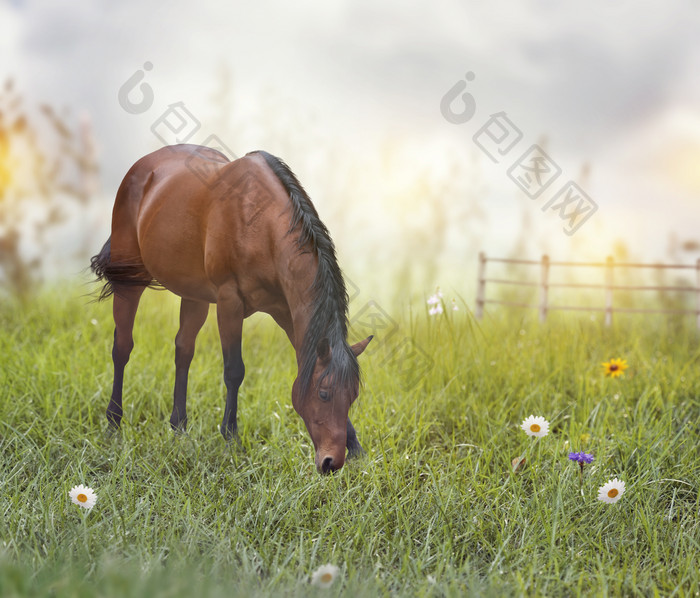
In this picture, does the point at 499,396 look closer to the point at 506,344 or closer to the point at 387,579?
the point at 506,344

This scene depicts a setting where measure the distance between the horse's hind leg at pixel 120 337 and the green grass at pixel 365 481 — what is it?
179mm

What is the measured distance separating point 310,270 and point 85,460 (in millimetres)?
1829

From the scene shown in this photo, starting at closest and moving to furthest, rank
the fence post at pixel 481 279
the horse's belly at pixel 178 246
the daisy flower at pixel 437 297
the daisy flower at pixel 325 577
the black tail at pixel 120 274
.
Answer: the daisy flower at pixel 325 577
the horse's belly at pixel 178 246
the black tail at pixel 120 274
the daisy flower at pixel 437 297
the fence post at pixel 481 279

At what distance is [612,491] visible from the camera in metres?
2.89

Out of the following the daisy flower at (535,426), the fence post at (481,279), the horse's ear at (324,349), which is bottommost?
the daisy flower at (535,426)

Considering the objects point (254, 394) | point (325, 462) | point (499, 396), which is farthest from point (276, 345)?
point (325, 462)

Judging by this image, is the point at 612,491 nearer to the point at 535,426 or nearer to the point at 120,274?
the point at 535,426

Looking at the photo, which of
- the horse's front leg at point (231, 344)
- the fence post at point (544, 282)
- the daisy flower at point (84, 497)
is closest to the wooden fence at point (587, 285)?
the fence post at point (544, 282)

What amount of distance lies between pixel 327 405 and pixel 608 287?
8.12 m

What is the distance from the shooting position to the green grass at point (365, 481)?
2.46 meters

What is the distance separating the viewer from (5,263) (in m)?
6.14

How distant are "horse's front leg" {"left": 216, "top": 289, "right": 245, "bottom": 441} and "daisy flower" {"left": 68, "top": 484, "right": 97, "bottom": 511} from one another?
79 cm

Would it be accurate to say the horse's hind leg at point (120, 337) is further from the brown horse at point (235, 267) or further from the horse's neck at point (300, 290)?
the horse's neck at point (300, 290)

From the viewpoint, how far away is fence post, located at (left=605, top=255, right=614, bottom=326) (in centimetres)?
927
